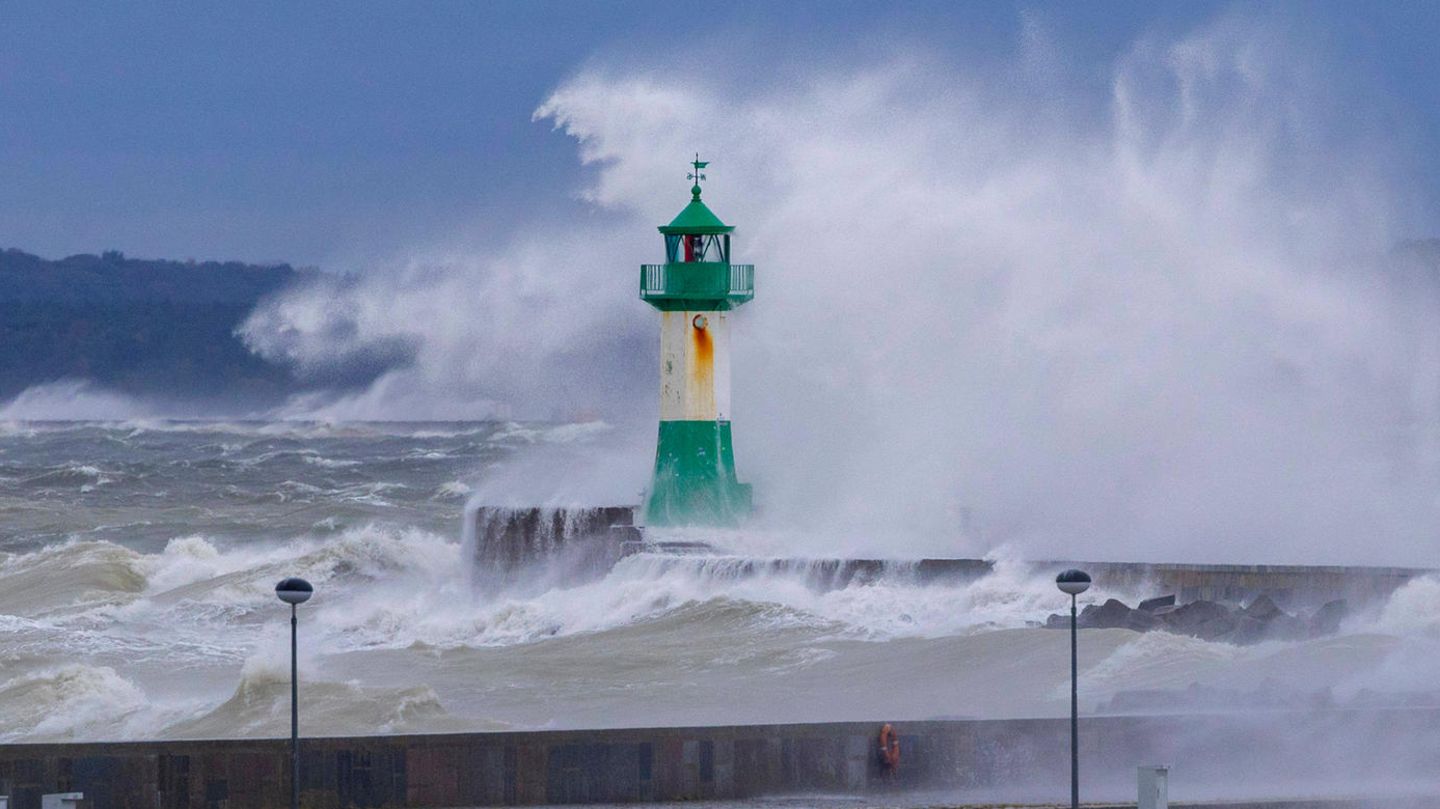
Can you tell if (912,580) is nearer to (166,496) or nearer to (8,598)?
(8,598)

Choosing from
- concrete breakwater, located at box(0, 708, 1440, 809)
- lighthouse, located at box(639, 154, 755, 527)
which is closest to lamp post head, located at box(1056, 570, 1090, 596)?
concrete breakwater, located at box(0, 708, 1440, 809)

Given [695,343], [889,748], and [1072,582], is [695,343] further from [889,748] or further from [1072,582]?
[1072,582]

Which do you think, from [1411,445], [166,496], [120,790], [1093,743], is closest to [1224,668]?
[1093,743]

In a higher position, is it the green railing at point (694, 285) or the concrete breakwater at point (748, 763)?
the green railing at point (694, 285)

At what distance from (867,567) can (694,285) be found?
9.72ft

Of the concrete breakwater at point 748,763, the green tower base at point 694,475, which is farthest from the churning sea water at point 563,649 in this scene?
the concrete breakwater at point 748,763

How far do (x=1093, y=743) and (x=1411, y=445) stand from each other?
1848cm

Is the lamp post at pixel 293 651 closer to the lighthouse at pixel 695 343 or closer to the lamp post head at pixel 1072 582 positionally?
the lamp post head at pixel 1072 582

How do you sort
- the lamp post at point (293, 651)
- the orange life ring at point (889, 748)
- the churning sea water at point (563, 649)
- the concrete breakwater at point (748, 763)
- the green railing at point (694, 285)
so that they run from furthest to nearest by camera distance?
1. the green railing at point (694, 285)
2. the churning sea water at point (563, 649)
3. the orange life ring at point (889, 748)
4. the concrete breakwater at point (748, 763)
5. the lamp post at point (293, 651)

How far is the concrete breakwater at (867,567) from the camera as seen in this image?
54.3ft

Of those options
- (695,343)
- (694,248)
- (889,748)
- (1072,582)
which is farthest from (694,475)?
(1072,582)

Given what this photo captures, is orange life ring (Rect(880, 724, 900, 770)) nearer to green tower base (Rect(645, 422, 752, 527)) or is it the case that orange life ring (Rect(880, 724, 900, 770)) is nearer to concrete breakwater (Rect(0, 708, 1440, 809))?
concrete breakwater (Rect(0, 708, 1440, 809))

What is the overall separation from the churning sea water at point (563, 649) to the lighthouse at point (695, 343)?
868 mm

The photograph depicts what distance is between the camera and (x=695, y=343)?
64.4 ft
